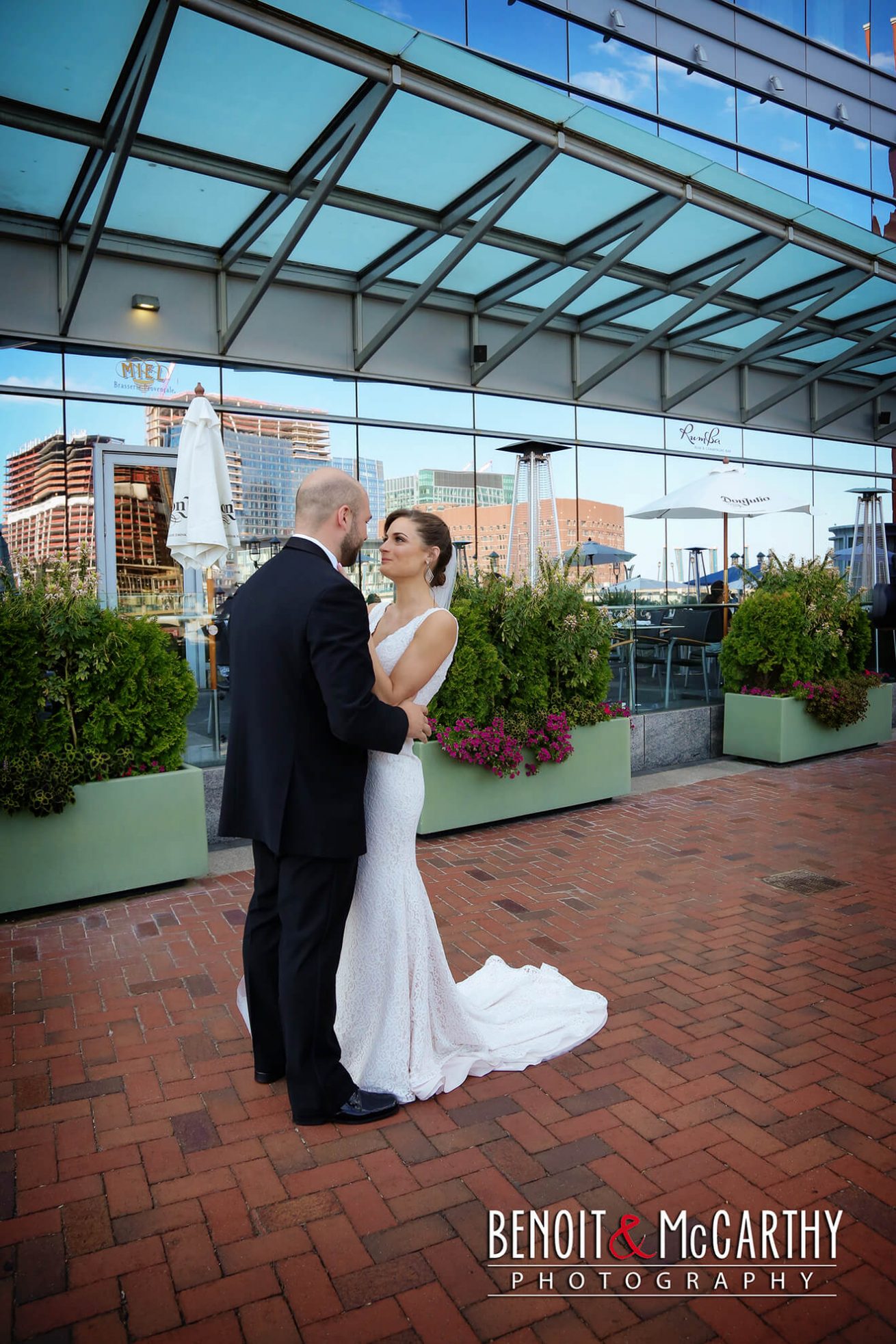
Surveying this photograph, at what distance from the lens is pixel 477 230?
9.30m

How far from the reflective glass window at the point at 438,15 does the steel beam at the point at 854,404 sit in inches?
409

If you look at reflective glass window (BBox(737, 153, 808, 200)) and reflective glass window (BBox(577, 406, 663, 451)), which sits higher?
reflective glass window (BBox(737, 153, 808, 200))

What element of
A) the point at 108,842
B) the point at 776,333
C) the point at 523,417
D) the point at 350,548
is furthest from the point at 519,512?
the point at 350,548

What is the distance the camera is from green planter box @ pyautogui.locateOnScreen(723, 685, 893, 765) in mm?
8750

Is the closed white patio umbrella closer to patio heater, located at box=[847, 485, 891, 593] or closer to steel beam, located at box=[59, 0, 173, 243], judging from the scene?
steel beam, located at box=[59, 0, 173, 243]

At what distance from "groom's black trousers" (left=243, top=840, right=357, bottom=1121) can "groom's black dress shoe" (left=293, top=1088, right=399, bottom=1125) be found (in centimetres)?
2

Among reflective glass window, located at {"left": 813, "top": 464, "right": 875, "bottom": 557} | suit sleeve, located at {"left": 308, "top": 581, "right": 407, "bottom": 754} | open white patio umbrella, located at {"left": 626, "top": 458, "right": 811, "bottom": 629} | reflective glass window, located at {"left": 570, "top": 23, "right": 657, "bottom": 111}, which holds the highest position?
reflective glass window, located at {"left": 570, "top": 23, "right": 657, "bottom": 111}

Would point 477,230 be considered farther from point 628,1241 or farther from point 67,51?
point 628,1241

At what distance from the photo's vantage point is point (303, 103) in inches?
298

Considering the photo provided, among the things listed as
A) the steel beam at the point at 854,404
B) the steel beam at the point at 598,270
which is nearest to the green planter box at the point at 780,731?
the steel beam at the point at 598,270

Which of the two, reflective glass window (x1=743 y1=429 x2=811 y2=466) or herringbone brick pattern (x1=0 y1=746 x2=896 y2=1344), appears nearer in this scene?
herringbone brick pattern (x1=0 y1=746 x2=896 y2=1344)

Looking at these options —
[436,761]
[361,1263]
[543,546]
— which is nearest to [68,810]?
[436,761]

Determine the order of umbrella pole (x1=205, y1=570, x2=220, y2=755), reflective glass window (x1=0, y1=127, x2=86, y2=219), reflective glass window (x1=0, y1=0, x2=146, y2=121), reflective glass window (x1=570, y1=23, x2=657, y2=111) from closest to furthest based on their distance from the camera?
reflective glass window (x1=0, y1=0, x2=146, y2=121), umbrella pole (x1=205, y1=570, x2=220, y2=755), reflective glass window (x1=0, y1=127, x2=86, y2=219), reflective glass window (x1=570, y1=23, x2=657, y2=111)

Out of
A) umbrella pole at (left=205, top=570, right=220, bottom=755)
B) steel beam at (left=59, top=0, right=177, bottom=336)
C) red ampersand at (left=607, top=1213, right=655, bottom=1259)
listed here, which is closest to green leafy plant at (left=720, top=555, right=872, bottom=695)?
umbrella pole at (left=205, top=570, right=220, bottom=755)
